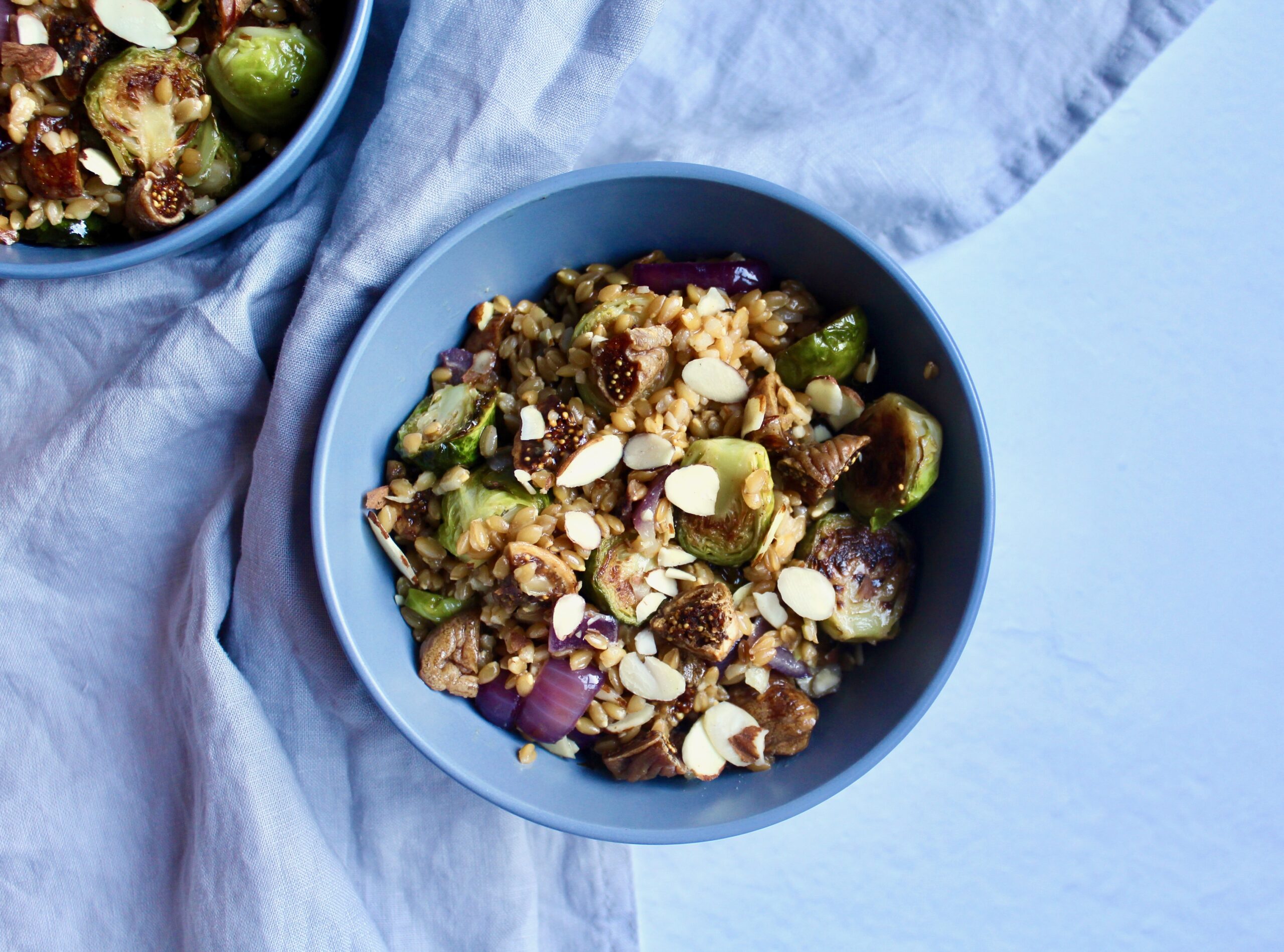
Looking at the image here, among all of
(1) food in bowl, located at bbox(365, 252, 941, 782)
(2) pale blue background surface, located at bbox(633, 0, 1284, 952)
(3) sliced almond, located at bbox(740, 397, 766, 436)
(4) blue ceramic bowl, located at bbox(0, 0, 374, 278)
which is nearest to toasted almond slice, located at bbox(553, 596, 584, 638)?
(1) food in bowl, located at bbox(365, 252, 941, 782)

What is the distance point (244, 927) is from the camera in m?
2.14

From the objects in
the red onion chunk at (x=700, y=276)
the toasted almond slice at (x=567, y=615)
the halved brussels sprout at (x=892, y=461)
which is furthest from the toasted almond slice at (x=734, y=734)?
the red onion chunk at (x=700, y=276)

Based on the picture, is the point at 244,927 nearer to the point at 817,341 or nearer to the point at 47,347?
the point at 47,347

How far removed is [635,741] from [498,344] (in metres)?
0.89

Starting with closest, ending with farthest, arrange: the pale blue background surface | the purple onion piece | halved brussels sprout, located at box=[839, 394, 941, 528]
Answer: halved brussels sprout, located at box=[839, 394, 941, 528] < the purple onion piece < the pale blue background surface

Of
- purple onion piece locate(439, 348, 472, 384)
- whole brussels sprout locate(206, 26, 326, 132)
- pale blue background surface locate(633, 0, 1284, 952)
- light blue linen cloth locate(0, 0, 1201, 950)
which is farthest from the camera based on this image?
pale blue background surface locate(633, 0, 1284, 952)

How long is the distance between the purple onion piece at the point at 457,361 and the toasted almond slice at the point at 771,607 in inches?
31.2

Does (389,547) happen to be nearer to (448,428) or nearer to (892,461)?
(448,428)

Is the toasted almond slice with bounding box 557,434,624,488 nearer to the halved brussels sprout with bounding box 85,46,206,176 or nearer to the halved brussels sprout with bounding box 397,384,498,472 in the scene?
the halved brussels sprout with bounding box 397,384,498,472

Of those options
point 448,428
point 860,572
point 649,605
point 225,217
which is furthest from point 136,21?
point 860,572

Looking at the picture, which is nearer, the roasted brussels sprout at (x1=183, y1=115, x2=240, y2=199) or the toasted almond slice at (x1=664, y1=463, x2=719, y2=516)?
the toasted almond slice at (x1=664, y1=463, x2=719, y2=516)

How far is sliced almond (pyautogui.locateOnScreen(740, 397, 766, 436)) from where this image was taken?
1861 millimetres

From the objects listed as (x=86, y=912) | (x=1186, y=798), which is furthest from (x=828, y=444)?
(x=86, y=912)

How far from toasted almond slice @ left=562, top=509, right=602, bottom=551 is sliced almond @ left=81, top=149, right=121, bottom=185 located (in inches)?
46.1
